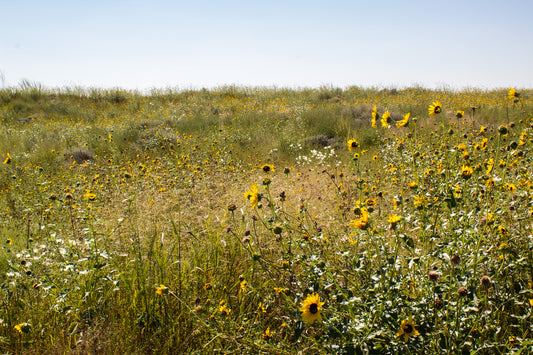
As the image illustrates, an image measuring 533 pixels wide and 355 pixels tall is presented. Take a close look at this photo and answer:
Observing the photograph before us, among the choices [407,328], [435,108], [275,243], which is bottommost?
[275,243]

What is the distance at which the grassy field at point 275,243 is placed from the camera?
130cm

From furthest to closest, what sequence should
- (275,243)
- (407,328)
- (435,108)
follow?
1. (275,243)
2. (435,108)
3. (407,328)

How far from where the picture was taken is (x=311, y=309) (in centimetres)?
119

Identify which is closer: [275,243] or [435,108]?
[435,108]

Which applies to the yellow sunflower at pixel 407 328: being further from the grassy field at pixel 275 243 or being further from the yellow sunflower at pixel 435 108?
the yellow sunflower at pixel 435 108

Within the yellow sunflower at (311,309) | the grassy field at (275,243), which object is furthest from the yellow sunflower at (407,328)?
the yellow sunflower at (311,309)

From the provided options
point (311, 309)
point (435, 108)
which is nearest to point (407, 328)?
point (311, 309)

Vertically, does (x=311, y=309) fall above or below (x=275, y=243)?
above

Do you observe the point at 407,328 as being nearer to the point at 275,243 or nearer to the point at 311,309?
the point at 311,309

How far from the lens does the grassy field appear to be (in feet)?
Result: 4.27

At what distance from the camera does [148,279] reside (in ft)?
6.46

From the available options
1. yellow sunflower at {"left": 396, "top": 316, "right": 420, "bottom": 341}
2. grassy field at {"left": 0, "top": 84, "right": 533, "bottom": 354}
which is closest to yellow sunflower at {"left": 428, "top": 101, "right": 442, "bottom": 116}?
grassy field at {"left": 0, "top": 84, "right": 533, "bottom": 354}

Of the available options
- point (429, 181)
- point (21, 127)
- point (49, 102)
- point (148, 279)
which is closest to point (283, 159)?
point (429, 181)

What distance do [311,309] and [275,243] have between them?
154 centimetres
